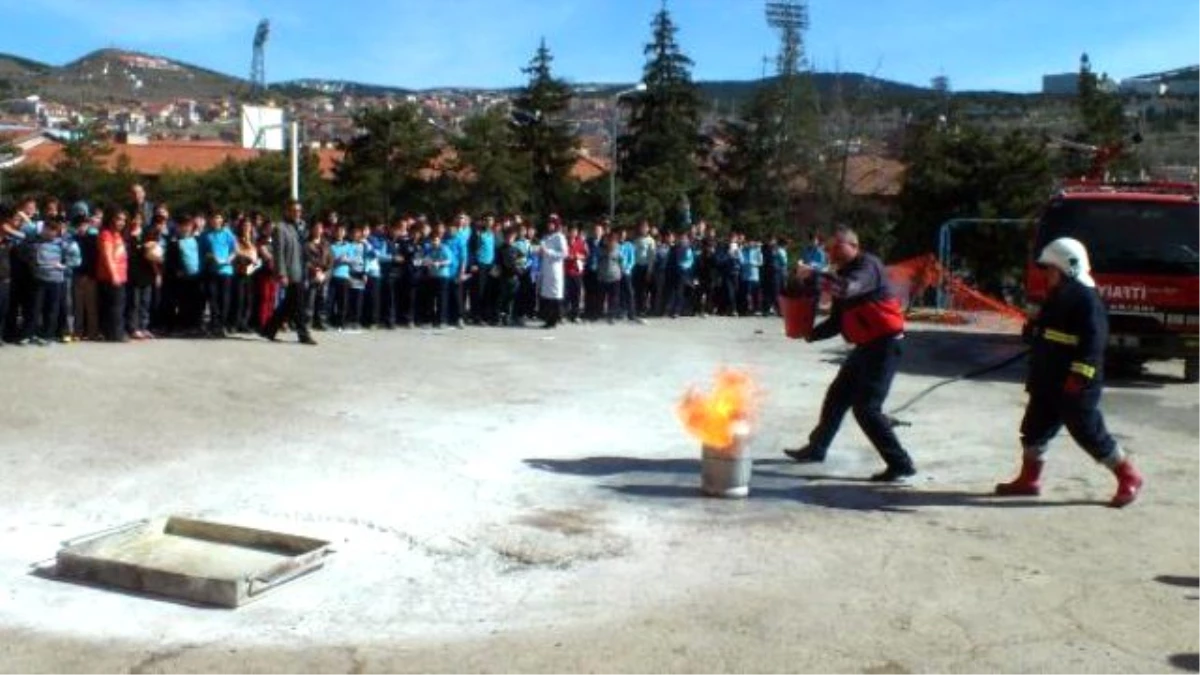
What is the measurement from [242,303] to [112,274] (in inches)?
80.4

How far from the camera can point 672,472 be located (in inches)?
360

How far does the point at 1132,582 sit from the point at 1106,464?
173 centimetres

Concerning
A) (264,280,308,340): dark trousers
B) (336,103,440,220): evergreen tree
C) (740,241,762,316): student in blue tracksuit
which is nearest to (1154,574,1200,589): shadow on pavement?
(264,280,308,340): dark trousers

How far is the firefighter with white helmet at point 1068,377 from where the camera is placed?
324 inches

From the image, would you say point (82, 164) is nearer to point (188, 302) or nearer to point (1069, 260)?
point (188, 302)

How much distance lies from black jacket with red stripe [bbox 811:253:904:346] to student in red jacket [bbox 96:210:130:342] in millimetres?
9416

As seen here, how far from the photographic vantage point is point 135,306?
15.6 m

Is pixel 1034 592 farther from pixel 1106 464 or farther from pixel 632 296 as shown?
pixel 632 296

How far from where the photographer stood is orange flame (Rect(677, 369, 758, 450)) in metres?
8.34

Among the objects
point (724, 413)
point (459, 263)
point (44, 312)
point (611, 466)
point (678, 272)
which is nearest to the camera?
point (724, 413)

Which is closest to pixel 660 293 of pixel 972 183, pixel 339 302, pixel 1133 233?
pixel 339 302

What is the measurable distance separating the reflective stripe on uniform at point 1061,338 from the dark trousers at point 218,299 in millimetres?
11087

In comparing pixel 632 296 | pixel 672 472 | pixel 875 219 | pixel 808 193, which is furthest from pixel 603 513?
pixel 808 193

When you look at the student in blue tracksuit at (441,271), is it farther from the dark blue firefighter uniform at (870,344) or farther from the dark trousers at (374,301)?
the dark blue firefighter uniform at (870,344)
